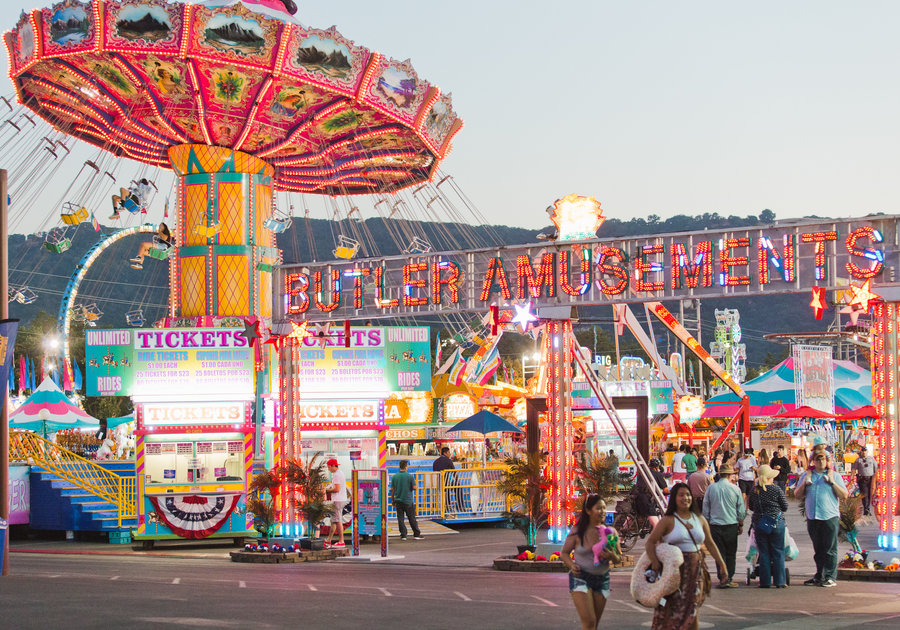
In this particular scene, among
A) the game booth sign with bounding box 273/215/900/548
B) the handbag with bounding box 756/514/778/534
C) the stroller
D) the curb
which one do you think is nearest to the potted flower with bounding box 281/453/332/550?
the curb

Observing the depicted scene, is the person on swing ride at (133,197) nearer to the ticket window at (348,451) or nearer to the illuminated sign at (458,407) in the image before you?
the ticket window at (348,451)

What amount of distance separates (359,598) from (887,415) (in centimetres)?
834

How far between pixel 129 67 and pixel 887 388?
62.9 feet

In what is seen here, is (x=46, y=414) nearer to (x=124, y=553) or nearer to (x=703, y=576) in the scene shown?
(x=124, y=553)

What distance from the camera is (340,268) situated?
76.2 feet

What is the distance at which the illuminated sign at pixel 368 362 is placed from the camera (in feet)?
82.8

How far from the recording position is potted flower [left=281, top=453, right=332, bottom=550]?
21744 mm

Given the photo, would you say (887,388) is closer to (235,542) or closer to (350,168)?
(235,542)

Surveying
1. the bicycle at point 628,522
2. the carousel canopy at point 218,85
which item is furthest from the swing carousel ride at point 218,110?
the bicycle at point 628,522

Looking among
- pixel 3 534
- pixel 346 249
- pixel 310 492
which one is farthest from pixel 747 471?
pixel 3 534

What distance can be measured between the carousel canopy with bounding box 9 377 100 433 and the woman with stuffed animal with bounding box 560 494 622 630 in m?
33.1

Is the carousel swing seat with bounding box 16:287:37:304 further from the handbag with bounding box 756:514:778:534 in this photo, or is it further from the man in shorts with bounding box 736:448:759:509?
the handbag with bounding box 756:514:778:534

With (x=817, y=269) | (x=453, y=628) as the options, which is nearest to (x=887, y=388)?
(x=817, y=269)

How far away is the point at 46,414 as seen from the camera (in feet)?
133
